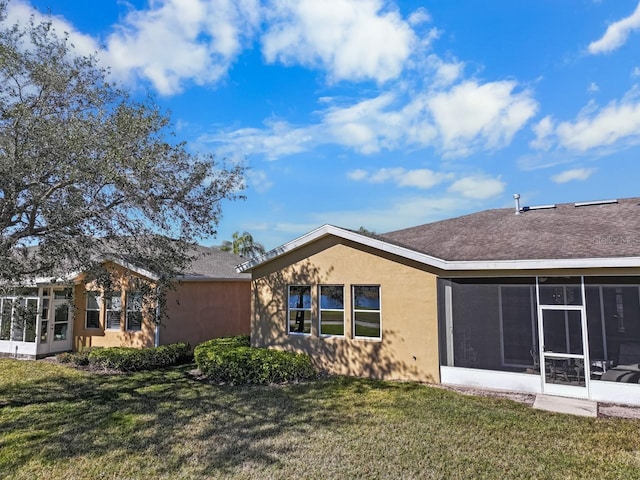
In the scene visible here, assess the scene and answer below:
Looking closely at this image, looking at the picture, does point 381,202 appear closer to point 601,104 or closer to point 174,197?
point 601,104

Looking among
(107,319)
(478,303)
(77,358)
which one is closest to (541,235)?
(478,303)

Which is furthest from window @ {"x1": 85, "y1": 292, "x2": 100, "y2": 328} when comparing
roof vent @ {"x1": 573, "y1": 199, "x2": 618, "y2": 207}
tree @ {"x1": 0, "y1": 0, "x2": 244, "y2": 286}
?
roof vent @ {"x1": 573, "y1": 199, "x2": 618, "y2": 207}

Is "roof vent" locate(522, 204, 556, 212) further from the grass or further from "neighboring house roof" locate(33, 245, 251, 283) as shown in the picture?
"neighboring house roof" locate(33, 245, 251, 283)

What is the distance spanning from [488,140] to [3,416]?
63.1 ft

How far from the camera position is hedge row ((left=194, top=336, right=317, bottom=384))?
1146cm

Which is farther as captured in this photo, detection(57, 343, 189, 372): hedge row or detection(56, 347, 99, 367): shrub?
detection(56, 347, 99, 367): shrub

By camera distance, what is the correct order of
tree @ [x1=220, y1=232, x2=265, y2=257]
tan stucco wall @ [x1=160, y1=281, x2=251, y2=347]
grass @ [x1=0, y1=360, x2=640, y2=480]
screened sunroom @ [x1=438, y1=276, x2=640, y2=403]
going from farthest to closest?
tree @ [x1=220, y1=232, x2=265, y2=257] → tan stucco wall @ [x1=160, y1=281, x2=251, y2=347] → screened sunroom @ [x1=438, y1=276, x2=640, y2=403] → grass @ [x1=0, y1=360, x2=640, y2=480]

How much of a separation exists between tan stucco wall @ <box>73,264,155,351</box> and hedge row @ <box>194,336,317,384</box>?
4.21 metres

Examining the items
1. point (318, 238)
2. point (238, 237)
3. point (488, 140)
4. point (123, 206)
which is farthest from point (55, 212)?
point (238, 237)

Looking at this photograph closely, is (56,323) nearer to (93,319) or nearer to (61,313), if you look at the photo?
(61,313)

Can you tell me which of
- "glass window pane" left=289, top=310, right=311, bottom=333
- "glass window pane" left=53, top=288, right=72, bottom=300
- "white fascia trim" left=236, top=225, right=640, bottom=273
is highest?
"white fascia trim" left=236, top=225, right=640, bottom=273

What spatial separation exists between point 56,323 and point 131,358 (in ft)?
17.3

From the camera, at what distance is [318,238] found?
13.0 m

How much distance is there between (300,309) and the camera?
1344cm
